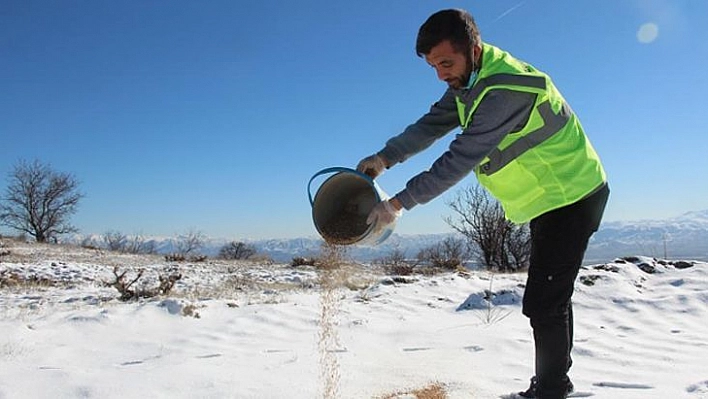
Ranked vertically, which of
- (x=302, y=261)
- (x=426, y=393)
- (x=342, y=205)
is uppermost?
(x=342, y=205)

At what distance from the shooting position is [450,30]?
1.79 m

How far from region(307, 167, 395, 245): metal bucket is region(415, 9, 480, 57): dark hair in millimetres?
780

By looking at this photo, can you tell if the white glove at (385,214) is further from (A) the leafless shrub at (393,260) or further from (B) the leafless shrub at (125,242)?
(B) the leafless shrub at (125,242)

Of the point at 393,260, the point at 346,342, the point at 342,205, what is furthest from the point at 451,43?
the point at 393,260

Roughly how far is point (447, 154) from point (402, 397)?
111 cm

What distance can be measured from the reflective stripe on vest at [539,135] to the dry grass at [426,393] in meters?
1.08

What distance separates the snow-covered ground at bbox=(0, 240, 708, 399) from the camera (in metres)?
2.40

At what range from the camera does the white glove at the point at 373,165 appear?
98.7 inches

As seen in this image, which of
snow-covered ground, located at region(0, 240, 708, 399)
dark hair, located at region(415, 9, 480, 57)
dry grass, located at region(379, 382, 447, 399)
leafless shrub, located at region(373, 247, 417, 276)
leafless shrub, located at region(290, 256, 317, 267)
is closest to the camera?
dark hair, located at region(415, 9, 480, 57)

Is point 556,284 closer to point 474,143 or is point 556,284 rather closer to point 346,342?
point 474,143

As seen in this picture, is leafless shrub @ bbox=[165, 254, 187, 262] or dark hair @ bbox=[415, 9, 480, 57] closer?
dark hair @ bbox=[415, 9, 480, 57]

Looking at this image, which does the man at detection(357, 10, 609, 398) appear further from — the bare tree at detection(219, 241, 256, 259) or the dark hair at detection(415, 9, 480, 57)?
the bare tree at detection(219, 241, 256, 259)

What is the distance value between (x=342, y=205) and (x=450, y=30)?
1383mm

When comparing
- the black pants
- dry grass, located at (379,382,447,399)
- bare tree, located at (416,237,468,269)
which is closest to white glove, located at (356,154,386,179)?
the black pants
